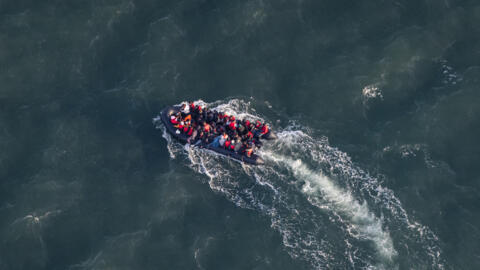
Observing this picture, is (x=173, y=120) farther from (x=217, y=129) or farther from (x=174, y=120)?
(x=217, y=129)

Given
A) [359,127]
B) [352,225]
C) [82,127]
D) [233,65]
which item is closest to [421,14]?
[359,127]

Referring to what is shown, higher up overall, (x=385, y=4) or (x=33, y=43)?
(x=385, y=4)

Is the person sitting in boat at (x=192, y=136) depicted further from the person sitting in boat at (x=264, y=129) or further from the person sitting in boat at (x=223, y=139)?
the person sitting in boat at (x=264, y=129)

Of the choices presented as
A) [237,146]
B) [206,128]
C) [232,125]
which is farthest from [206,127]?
[237,146]

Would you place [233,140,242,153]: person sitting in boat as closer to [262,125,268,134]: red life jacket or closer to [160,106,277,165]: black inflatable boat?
[160,106,277,165]: black inflatable boat

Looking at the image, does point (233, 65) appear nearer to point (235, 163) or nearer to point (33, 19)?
point (235, 163)
